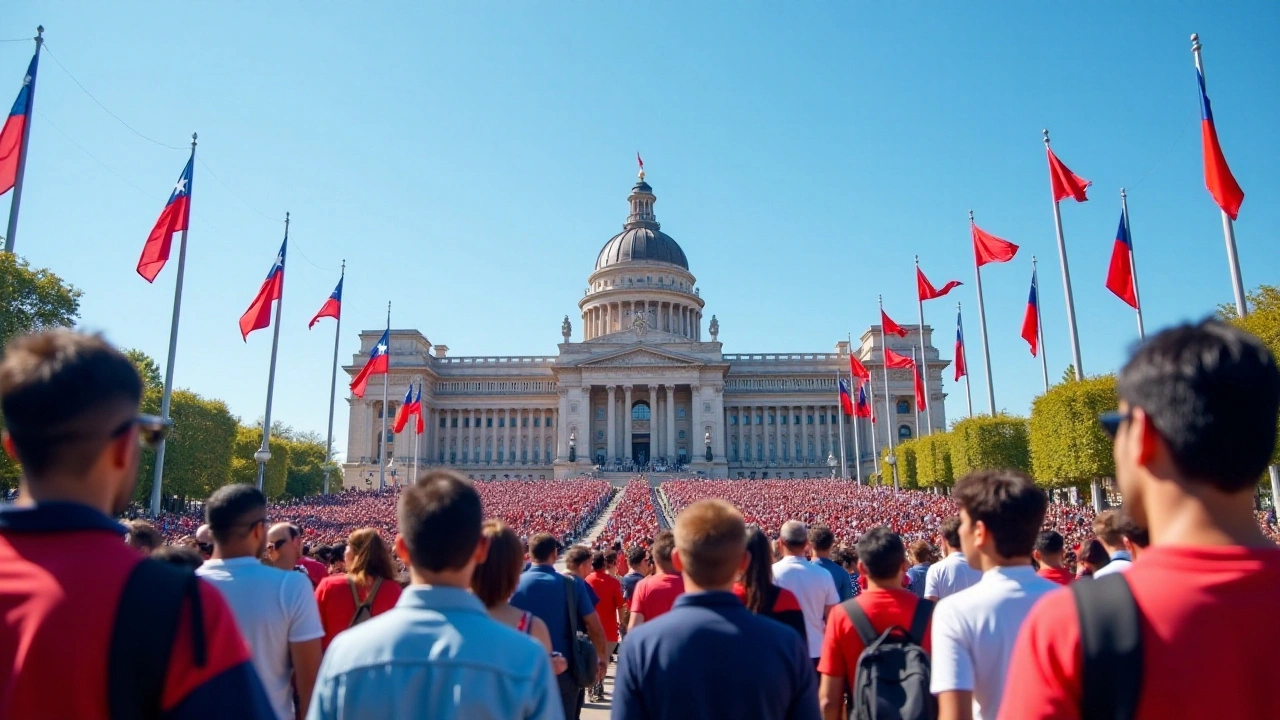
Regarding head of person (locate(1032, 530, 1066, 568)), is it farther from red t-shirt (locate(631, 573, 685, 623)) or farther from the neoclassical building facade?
the neoclassical building facade

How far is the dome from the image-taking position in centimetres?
10288

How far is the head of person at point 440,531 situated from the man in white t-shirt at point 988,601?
7.25 feet

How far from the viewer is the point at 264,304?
2678 cm

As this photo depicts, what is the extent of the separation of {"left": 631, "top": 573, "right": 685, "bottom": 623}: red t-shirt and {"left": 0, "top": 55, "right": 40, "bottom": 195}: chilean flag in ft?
58.8

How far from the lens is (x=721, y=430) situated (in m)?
81.2

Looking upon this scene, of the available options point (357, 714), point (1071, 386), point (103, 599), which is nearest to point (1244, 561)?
point (357, 714)

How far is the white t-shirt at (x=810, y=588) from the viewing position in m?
6.63

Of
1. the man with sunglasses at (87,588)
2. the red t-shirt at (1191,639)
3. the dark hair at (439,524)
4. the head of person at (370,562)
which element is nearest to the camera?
the red t-shirt at (1191,639)

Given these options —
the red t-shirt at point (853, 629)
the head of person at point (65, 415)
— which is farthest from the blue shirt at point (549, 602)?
the head of person at point (65, 415)

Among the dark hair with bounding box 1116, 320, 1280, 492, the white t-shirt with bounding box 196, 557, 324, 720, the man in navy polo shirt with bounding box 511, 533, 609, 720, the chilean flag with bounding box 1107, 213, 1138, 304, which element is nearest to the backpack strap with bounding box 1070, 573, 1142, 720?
the dark hair with bounding box 1116, 320, 1280, 492

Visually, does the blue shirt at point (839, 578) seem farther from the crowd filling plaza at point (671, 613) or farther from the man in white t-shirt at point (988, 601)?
the man in white t-shirt at point (988, 601)

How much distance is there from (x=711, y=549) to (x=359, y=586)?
3.47 meters

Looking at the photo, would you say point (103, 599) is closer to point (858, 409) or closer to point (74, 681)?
point (74, 681)

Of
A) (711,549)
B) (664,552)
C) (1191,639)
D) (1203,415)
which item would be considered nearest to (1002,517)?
(711,549)
